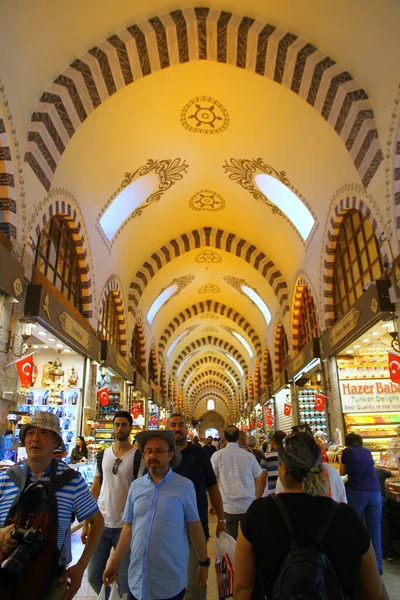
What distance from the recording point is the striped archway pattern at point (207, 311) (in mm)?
19406

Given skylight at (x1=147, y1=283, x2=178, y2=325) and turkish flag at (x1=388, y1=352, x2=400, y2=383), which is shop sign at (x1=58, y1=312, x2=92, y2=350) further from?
skylight at (x1=147, y1=283, x2=178, y2=325)

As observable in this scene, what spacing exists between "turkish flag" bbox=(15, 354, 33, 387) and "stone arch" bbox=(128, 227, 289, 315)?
728 centimetres

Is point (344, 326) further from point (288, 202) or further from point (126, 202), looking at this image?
point (126, 202)

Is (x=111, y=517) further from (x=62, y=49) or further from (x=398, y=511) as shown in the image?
(x=62, y=49)

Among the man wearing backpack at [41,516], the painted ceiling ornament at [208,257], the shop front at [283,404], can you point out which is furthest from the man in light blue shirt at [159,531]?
the painted ceiling ornament at [208,257]

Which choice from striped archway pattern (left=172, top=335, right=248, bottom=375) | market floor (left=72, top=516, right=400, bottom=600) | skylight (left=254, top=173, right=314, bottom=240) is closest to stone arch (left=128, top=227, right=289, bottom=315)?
skylight (left=254, top=173, right=314, bottom=240)

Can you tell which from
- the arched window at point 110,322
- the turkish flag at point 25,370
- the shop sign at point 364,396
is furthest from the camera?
the arched window at point 110,322

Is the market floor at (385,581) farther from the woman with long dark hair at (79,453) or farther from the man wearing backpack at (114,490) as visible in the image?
the woman with long dark hair at (79,453)

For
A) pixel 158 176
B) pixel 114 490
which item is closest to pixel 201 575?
pixel 114 490

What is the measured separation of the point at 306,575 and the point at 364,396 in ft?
27.7

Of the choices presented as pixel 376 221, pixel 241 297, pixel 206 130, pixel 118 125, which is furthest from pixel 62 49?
pixel 241 297

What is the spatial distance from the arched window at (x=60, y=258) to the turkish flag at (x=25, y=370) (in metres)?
1.75

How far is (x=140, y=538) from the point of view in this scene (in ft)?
6.72

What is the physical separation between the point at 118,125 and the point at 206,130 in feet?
6.03
